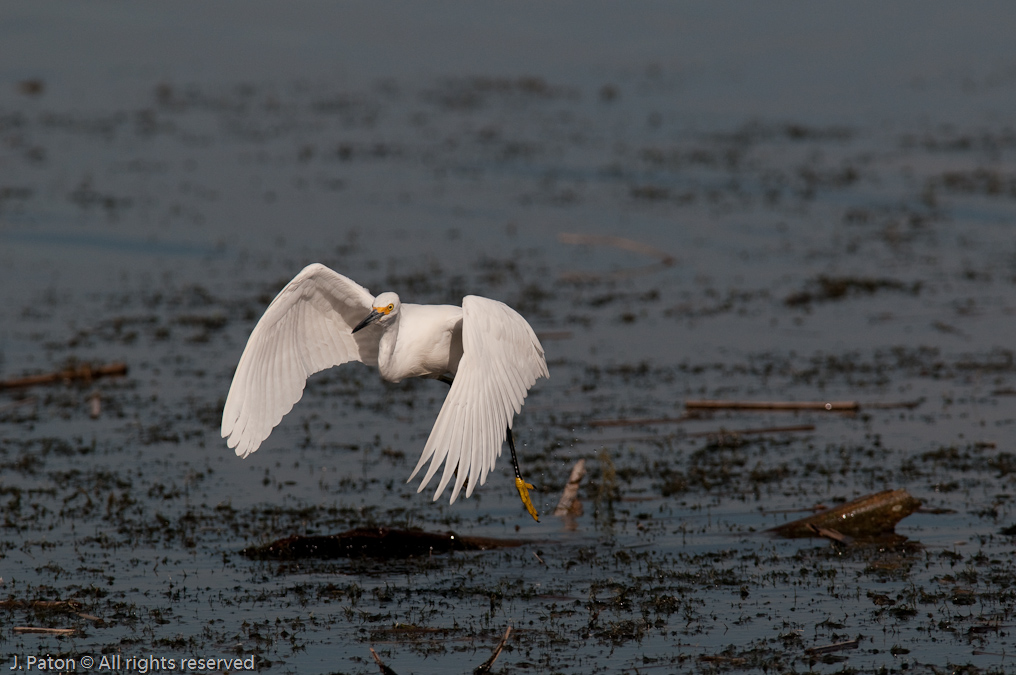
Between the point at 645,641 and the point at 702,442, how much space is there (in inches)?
170

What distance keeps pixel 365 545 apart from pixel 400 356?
56.3 inches

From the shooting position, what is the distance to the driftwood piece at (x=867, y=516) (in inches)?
364

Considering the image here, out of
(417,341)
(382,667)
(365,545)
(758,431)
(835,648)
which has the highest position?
(417,341)

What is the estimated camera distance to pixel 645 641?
7.71 m

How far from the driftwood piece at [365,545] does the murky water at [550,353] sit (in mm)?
133

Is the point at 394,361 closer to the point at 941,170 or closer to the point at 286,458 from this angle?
the point at 286,458

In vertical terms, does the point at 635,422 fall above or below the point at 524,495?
above

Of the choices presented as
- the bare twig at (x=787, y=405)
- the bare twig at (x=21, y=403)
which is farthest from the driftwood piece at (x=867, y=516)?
the bare twig at (x=21, y=403)

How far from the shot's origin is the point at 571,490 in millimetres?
10242

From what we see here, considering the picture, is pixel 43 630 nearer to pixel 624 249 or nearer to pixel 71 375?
pixel 71 375

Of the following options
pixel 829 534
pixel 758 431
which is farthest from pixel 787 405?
pixel 829 534

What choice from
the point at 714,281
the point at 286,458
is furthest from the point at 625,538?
the point at 714,281

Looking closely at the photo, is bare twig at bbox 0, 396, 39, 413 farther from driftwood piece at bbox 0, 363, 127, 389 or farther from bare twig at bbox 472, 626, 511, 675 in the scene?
bare twig at bbox 472, 626, 511, 675

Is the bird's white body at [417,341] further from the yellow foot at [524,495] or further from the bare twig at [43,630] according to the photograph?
the bare twig at [43,630]
